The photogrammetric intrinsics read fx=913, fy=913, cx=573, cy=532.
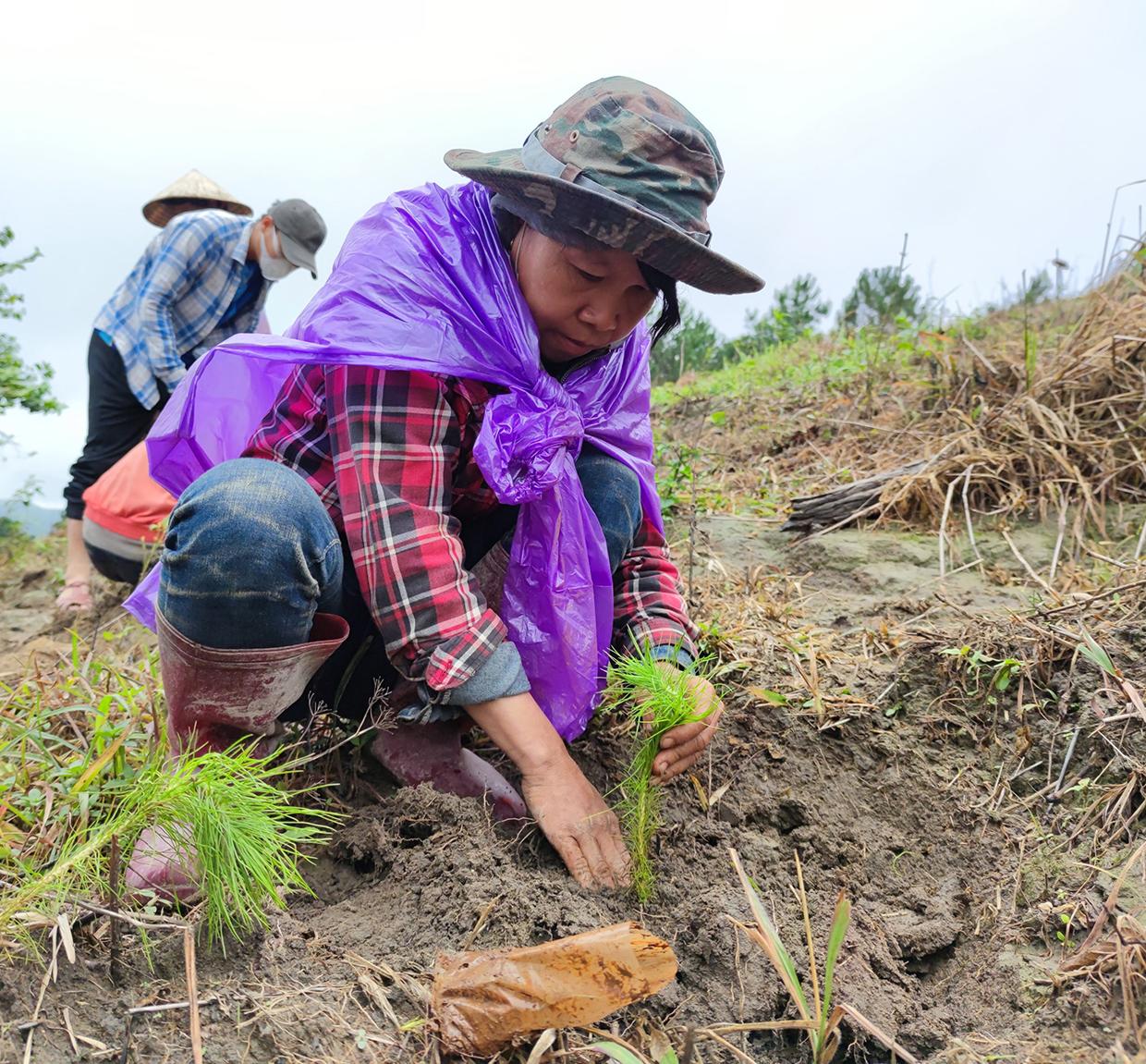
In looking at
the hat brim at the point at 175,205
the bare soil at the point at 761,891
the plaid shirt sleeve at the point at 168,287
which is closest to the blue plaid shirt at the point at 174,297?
the plaid shirt sleeve at the point at 168,287

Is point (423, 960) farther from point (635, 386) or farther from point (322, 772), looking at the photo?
point (635, 386)

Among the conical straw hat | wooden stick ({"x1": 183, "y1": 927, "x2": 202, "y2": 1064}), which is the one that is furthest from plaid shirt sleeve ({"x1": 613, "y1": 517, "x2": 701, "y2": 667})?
the conical straw hat

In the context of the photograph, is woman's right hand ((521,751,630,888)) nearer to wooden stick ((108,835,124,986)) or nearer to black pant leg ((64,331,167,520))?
wooden stick ((108,835,124,986))

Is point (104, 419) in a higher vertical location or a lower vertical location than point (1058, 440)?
lower

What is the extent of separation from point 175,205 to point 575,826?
4821mm

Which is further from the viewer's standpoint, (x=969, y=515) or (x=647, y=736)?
(x=969, y=515)

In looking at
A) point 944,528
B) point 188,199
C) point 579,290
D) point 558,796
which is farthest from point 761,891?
point 188,199

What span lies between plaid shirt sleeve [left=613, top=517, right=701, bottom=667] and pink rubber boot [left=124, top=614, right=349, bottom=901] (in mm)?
659

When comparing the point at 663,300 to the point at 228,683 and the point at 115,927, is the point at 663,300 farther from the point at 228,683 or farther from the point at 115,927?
the point at 115,927

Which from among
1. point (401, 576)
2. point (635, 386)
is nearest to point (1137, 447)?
point (635, 386)

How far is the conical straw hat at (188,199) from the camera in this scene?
16.7ft

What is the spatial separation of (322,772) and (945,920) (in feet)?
4.17

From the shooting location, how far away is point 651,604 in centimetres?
213

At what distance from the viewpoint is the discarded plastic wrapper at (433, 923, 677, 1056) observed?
49.2 inches
